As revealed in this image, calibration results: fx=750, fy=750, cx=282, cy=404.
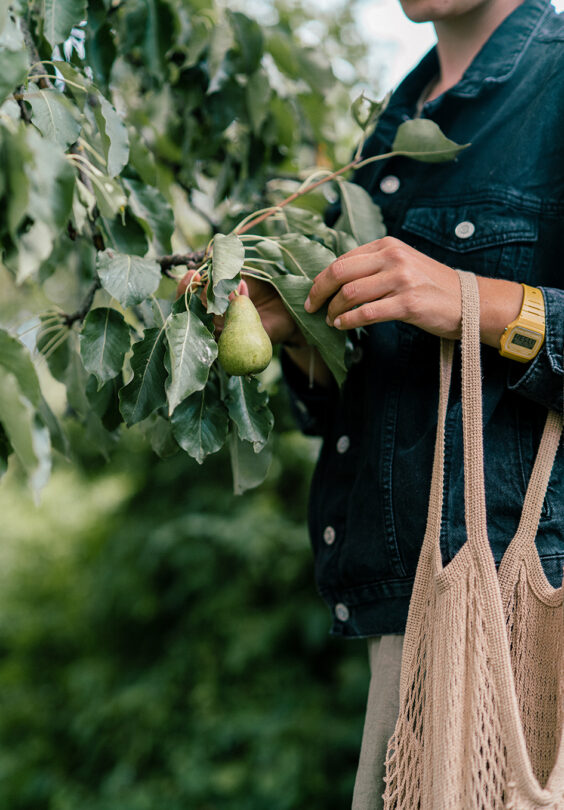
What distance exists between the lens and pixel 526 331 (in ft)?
2.62

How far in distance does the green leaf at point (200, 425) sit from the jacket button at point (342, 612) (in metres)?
0.28

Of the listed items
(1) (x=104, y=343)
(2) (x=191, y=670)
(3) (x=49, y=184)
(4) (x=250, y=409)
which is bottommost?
(2) (x=191, y=670)

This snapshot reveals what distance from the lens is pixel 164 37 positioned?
1.22 m

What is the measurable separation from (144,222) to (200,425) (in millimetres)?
264

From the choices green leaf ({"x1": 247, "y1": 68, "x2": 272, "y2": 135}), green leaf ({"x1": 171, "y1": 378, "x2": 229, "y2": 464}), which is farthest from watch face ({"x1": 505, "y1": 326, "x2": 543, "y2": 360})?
green leaf ({"x1": 247, "y1": 68, "x2": 272, "y2": 135})

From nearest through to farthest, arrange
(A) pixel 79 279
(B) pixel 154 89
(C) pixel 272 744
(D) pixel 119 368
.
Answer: (D) pixel 119 368, (A) pixel 79 279, (B) pixel 154 89, (C) pixel 272 744

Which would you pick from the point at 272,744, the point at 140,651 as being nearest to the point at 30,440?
the point at 272,744

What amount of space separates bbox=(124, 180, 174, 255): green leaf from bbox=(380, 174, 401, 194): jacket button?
0.95 feet

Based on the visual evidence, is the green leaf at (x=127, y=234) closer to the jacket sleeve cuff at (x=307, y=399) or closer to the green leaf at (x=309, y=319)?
the green leaf at (x=309, y=319)

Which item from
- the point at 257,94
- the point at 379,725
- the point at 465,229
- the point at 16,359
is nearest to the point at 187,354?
the point at 16,359

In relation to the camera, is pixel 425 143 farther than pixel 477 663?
Yes

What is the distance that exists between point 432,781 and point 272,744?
1623mm

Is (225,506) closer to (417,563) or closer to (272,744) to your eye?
(272,744)

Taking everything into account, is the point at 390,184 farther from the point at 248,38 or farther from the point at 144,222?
the point at 248,38
